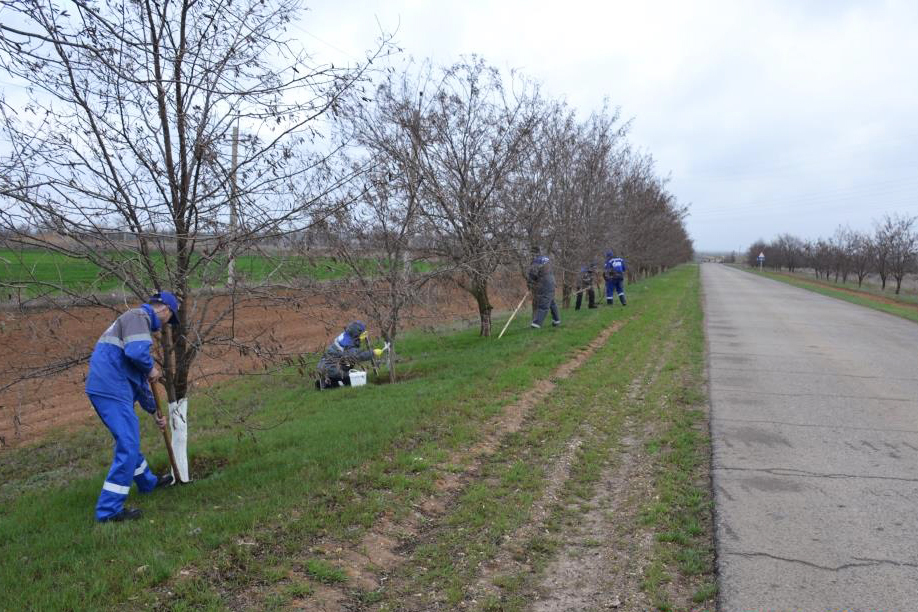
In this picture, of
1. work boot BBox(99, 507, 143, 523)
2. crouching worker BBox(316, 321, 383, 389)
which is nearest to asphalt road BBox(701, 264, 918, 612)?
work boot BBox(99, 507, 143, 523)

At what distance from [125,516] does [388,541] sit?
2.02 m

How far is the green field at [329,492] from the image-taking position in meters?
3.73

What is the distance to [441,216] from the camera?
11867 millimetres

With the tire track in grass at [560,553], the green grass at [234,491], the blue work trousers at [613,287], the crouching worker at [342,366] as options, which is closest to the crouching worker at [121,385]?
the green grass at [234,491]

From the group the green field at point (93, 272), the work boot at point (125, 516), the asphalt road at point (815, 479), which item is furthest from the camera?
the work boot at point (125, 516)

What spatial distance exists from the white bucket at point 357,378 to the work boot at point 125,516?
17.5 feet

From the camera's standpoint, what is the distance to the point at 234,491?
516 cm

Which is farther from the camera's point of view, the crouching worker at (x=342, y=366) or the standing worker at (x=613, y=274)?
the standing worker at (x=613, y=274)

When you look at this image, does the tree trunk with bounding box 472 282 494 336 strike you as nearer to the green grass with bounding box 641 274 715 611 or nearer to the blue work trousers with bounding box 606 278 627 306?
the green grass with bounding box 641 274 715 611

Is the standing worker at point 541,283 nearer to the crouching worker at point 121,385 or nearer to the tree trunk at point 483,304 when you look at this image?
the tree trunk at point 483,304

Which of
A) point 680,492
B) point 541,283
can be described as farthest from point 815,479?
point 541,283

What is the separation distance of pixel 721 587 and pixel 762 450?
9.47ft

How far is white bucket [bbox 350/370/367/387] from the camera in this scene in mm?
10055

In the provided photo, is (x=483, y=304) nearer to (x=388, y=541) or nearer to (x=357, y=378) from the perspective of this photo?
(x=357, y=378)
